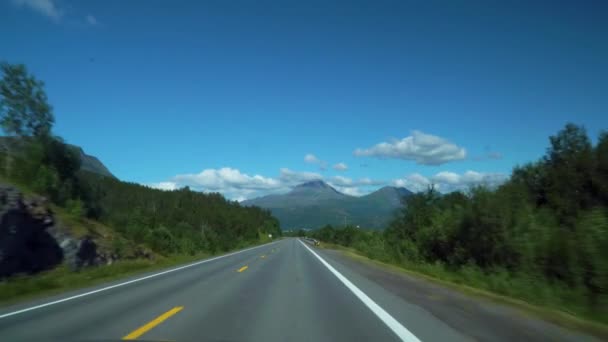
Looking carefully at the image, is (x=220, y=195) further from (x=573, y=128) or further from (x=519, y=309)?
(x=519, y=309)

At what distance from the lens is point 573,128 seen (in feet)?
118

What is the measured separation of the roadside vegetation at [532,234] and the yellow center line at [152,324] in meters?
7.98

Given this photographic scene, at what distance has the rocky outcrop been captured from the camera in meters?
Answer: 19.0

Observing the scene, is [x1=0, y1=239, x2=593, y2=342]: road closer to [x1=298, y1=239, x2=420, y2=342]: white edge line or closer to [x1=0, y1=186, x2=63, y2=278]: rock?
[x1=298, y1=239, x2=420, y2=342]: white edge line

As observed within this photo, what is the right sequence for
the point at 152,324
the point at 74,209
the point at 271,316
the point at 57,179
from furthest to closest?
the point at 57,179, the point at 74,209, the point at 271,316, the point at 152,324

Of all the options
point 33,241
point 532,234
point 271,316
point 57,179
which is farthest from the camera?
point 57,179

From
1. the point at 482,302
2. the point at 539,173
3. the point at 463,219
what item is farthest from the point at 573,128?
the point at 482,302

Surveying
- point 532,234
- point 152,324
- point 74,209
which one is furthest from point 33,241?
point 532,234

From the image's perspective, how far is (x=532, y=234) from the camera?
15.8 meters

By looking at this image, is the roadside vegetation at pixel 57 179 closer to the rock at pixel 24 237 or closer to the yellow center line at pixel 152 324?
the rock at pixel 24 237

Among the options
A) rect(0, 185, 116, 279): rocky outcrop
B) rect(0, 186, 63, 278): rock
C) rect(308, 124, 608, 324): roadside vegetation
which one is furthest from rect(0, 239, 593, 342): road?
rect(0, 185, 116, 279): rocky outcrop

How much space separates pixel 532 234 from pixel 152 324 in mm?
13282

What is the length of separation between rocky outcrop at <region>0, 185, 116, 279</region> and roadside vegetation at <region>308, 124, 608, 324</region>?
708 inches

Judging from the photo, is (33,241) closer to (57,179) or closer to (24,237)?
(24,237)
